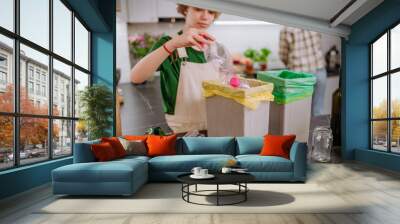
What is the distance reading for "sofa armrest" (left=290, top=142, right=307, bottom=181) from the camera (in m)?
5.68

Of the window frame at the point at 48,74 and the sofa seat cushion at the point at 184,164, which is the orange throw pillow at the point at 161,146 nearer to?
the sofa seat cushion at the point at 184,164

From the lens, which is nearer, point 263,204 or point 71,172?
point 263,204

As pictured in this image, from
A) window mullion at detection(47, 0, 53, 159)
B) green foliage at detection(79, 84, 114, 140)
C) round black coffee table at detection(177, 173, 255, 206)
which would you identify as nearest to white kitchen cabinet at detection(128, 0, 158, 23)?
green foliage at detection(79, 84, 114, 140)

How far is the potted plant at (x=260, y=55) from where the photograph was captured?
29.9 feet

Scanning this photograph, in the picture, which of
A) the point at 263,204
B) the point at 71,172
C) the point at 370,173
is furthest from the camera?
the point at 370,173

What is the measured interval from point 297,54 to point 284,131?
1796mm

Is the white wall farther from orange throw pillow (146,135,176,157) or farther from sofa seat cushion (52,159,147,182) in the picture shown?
sofa seat cushion (52,159,147,182)

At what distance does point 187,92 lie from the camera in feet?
29.1

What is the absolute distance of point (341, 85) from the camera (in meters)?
9.38

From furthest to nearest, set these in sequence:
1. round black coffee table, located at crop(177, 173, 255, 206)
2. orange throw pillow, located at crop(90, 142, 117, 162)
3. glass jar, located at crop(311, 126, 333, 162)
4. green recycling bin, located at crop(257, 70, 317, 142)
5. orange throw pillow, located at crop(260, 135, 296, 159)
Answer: glass jar, located at crop(311, 126, 333, 162)
green recycling bin, located at crop(257, 70, 317, 142)
orange throw pillow, located at crop(260, 135, 296, 159)
orange throw pillow, located at crop(90, 142, 117, 162)
round black coffee table, located at crop(177, 173, 255, 206)

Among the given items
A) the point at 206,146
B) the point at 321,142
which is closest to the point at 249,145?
the point at 206,146

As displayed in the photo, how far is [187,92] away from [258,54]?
71.8 inches

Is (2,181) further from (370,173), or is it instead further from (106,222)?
(370,173)

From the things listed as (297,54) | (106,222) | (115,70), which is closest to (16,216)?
(106,222)
